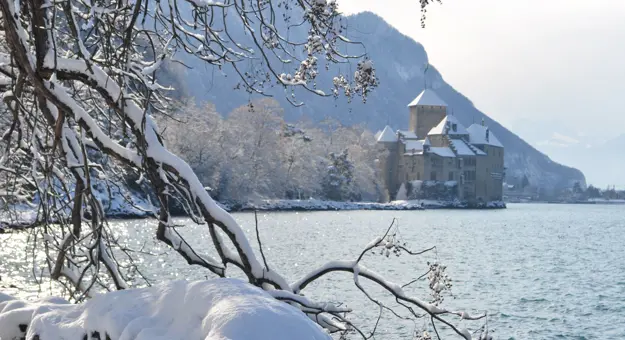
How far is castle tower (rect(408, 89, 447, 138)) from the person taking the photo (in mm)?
110875

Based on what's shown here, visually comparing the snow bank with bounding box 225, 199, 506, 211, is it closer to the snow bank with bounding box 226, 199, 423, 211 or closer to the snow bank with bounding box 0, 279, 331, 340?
the snow bank with bounding box 226, 199, 423, 211

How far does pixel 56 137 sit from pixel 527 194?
634 ft

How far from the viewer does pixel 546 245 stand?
4003 cm

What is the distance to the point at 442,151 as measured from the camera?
99.8m

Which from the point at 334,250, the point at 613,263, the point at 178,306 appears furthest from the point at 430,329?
the point at 613,263

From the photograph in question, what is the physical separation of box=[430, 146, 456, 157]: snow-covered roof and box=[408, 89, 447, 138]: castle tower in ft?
29.7

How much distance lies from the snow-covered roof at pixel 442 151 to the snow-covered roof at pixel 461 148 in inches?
45.5

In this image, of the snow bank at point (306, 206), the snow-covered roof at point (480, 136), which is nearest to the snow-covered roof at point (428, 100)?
the snow-covered roof at point (480, 136)

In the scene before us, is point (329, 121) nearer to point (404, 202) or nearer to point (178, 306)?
point (404, 202)

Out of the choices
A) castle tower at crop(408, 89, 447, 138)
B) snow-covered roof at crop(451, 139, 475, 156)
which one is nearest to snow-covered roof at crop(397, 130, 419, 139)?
castle tower at crop(408, 89, 447, 138)

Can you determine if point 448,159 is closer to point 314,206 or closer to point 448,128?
point 448,128

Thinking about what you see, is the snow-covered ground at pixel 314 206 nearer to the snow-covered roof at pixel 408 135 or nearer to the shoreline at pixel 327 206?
the shoreline at pixel 327 206

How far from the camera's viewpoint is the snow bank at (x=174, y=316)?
2607 millimetres

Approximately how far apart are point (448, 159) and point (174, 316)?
98.0 m
